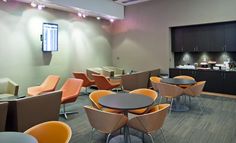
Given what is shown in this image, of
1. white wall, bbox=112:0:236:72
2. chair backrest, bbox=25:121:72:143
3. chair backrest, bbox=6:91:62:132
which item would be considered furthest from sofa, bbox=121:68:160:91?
chair backrest, bbox=25:121:72:143

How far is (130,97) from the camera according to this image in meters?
3.36

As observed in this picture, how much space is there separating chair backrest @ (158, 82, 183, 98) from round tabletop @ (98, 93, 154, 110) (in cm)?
146

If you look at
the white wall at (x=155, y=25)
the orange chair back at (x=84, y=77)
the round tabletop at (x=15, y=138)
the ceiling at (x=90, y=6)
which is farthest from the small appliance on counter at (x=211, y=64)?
the round tabletop at (x=15, y=138)

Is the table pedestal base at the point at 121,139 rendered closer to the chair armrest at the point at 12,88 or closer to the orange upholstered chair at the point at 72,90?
the orange upholstered chair at the point at 72,90

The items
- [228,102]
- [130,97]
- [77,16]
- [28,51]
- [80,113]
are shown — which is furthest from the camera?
[77,16]

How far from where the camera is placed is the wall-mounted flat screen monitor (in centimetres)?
650

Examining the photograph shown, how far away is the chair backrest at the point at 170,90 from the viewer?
455 cm

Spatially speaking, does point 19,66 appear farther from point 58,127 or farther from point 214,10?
point 214,10

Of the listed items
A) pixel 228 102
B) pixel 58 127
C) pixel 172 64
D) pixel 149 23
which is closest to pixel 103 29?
pixel 149 23

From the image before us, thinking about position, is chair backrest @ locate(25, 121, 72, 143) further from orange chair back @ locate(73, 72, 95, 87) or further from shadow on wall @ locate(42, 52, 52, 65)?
shadow on wall @ locate(42, 52, 52, 65)

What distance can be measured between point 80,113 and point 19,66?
8.84ft

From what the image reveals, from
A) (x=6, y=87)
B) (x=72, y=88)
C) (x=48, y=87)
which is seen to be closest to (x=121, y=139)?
(x=72, y=88)

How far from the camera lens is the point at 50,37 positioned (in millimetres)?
6641

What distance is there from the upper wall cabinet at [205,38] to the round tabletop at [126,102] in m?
4.70
